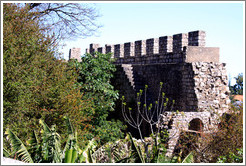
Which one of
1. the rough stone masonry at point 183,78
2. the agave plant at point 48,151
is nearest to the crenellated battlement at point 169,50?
the rough stone masonry at point 183,78

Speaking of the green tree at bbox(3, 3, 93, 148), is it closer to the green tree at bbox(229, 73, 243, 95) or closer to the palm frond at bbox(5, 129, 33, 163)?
the palm frond at bbox(5, 129, 33, 163)

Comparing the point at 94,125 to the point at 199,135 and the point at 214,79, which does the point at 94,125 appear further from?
the point at 214,79

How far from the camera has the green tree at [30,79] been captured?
914 centimetres

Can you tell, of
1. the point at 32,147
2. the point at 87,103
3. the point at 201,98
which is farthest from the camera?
the point at 201,98

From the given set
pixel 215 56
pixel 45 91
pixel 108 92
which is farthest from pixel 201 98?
pixel 45 91

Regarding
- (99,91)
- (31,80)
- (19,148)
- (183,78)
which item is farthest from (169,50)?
(19,148)

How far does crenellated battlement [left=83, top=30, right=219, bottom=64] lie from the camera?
14.5 meters

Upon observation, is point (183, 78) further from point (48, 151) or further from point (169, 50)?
point (48, 151)

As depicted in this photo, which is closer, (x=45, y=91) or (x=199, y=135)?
(x=45, y=91)

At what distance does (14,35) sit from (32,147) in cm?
328

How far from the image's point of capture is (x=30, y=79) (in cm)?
947

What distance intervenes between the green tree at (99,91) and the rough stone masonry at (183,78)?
42.7 inches

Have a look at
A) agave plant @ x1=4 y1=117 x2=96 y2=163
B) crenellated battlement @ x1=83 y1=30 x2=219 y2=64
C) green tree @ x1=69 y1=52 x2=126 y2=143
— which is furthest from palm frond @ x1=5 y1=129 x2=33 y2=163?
crenellated battlement @ x1=83 y1=30 x2=219 y2=64

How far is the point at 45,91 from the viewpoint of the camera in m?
10.4
